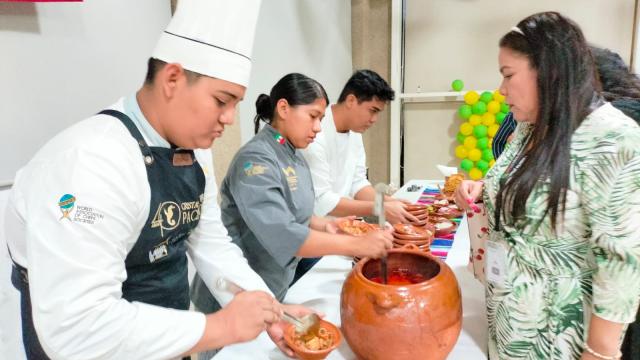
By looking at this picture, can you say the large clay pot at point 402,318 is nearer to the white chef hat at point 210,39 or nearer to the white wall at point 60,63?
the white chef hat at point 210,39

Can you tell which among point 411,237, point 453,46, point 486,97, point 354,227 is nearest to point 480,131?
point 486,97

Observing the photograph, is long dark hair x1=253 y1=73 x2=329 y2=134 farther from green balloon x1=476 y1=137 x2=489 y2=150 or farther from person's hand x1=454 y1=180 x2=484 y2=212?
green balloon x1=476 y1=137 x2=489 y2=150

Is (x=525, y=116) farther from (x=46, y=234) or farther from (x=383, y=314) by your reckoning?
(x=46, y=234)

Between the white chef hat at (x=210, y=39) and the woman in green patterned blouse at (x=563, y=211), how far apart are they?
2.10ft

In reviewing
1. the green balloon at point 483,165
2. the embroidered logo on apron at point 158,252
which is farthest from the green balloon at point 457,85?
the embroidered logo on apron at point 158,252

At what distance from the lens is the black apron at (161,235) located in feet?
2.96

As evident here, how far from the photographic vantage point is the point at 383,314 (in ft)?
2.95

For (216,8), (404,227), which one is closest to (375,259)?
(404,227)

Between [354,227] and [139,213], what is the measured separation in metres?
0.97

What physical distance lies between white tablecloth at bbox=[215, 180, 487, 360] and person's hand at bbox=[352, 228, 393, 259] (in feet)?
0.70

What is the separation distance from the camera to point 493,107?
4.12 m

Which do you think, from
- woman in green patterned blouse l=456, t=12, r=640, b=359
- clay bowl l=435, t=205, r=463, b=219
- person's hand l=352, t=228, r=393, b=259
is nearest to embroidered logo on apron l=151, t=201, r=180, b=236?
person's hand l=352, t=228, r=393, b=259

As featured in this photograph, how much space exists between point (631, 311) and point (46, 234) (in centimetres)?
113

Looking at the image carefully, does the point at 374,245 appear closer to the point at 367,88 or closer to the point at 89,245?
the point at 89,245
